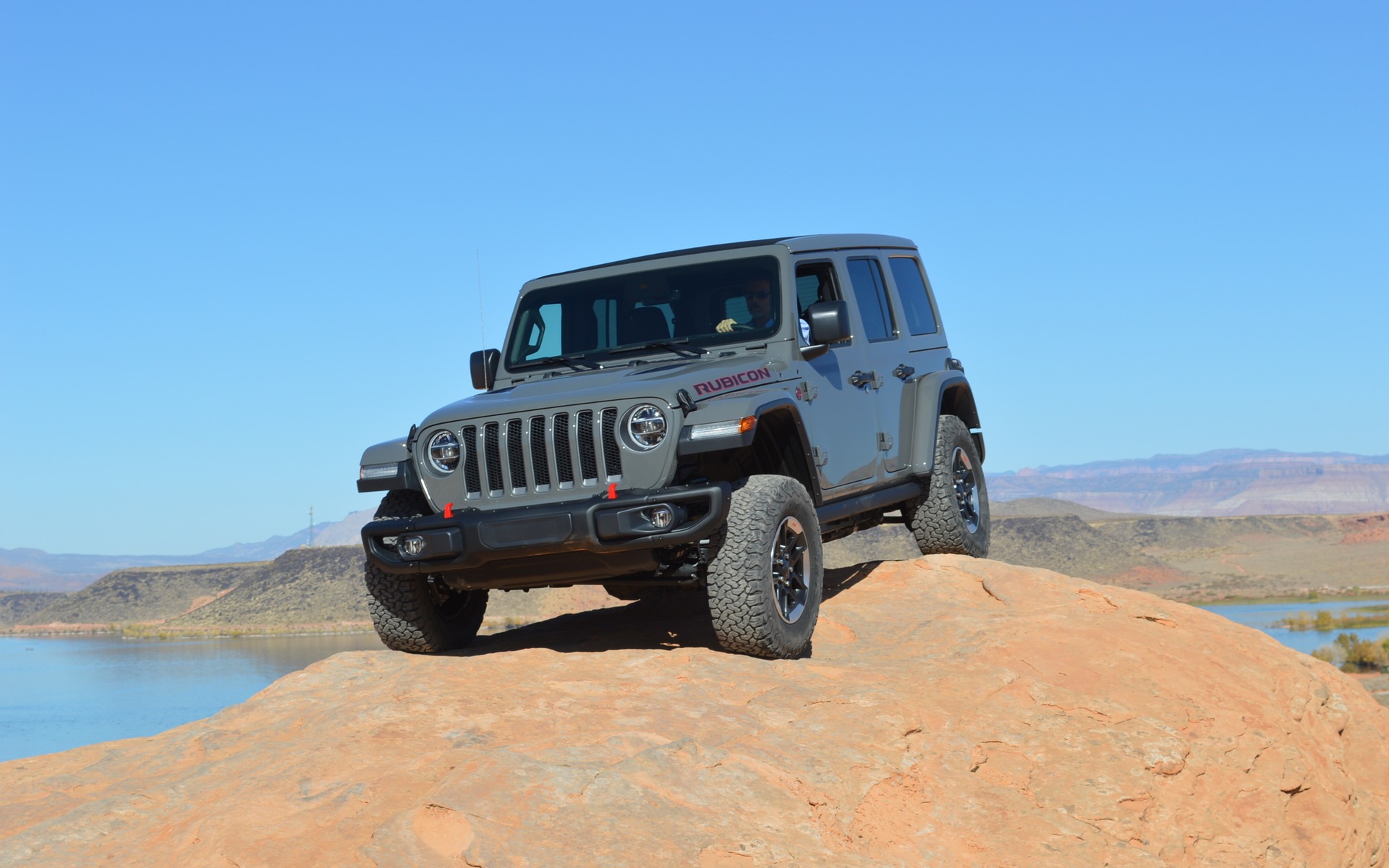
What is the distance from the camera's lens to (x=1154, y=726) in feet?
20.1

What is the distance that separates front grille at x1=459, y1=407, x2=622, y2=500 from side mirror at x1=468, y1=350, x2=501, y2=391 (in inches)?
53.6

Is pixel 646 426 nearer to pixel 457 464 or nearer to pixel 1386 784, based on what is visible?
pixel 457 464

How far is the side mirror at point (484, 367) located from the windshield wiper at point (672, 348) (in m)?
0.79

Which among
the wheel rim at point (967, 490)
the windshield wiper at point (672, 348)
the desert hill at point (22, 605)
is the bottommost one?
the desert hill at point (22, 605)

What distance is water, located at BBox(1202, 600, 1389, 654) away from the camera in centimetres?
6016

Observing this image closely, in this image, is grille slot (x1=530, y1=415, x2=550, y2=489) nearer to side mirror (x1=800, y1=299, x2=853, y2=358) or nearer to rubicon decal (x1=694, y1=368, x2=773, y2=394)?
rubicon decal (x1=694, y1=368, x2=773, y2=394)

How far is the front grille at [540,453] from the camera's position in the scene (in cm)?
616

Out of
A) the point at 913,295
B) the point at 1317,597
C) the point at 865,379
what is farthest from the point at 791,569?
the point at 1317,597

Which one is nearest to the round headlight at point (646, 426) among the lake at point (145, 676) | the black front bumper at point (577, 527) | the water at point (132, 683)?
the black front bumper at point (577, 527)

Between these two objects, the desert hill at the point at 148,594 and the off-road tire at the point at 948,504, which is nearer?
the off-road tire at the point at 948,504

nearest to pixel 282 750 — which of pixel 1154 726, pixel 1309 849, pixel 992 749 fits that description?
pixel 992 749

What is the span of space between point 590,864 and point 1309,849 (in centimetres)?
386

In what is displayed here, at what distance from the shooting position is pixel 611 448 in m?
6.16

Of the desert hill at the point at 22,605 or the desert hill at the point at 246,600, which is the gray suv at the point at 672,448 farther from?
the desert hill at the point at 22,605
